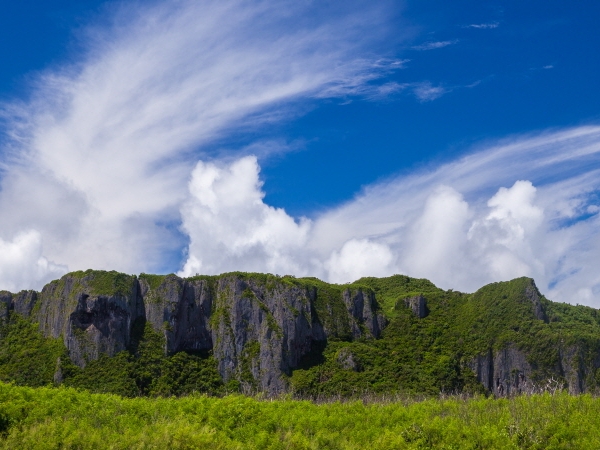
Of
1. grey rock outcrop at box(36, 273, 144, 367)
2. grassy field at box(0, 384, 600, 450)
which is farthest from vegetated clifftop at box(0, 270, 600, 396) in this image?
grassy field at box(0, 384, 600, 450)

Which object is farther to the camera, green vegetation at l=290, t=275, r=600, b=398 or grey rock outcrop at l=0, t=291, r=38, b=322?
grey rock outcrop at l=0, t=291, r=38, b=322

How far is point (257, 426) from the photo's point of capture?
62.9 m

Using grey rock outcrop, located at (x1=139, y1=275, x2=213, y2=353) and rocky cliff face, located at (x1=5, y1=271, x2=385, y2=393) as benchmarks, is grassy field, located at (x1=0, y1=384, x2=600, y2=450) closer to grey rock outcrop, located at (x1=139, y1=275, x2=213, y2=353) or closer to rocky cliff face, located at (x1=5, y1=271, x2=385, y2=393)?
rocky cliff face, located at (x1=5, y1=271, x2=385, y2=393)

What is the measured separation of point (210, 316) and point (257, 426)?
10955 centimetres

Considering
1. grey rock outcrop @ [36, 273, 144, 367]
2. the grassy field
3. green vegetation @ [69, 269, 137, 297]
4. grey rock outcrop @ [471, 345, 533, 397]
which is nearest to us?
the grassy field

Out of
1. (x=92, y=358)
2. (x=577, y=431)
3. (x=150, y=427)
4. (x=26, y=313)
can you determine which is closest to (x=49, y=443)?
(x=150, y=427)

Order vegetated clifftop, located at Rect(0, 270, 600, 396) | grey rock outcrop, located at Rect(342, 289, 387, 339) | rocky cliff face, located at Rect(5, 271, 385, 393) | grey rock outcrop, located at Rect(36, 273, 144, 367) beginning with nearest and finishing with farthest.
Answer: vegetated clifftop, located at Rect(0, 270, 600, 396) < grey rock outcrop, located at Rect(36, 273, 144, 367) < rocky cliff face, located at Rect(5, 271, 385, 393) < grey rock outcrop, located at Rect(342, 289, 387, 339)

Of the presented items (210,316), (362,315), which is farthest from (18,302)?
(362,315)

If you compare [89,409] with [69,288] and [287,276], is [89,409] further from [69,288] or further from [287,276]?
[287,276]

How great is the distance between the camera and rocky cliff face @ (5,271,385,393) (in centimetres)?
15250

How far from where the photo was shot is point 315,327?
172 metres

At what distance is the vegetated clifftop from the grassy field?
263 feet

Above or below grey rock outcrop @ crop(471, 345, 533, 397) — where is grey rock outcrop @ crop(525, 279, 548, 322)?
above

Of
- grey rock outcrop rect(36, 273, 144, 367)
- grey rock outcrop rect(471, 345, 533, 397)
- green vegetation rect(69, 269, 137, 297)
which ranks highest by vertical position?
green vegetation rect(69, 269, 137, 297)
